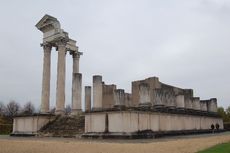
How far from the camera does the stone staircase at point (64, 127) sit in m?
28.1

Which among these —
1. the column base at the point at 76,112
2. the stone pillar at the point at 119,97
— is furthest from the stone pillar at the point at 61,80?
the stone pillar at the point at 119,97


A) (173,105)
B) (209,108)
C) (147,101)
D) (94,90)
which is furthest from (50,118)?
(209,108)

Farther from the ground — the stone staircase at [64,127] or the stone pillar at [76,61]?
the stone pillar at [76,61]

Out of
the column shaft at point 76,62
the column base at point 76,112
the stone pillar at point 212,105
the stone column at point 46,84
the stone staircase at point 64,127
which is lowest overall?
the stone staircase at point 64,127

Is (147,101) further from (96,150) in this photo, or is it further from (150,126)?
(96,150)

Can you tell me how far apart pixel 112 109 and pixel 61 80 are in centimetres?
1166

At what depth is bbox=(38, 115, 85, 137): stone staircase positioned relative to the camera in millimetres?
28147

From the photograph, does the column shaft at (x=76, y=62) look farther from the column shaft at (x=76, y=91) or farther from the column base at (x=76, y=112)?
the column base at (x=76, y=112)

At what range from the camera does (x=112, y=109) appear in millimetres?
24703

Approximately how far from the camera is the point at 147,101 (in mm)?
29000

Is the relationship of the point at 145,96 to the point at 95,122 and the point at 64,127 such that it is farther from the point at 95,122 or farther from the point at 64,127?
the point at 64,127

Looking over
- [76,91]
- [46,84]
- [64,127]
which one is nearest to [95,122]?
[64,127]

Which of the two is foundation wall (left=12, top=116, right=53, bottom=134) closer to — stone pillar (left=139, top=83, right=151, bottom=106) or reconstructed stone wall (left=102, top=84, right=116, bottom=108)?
reconstructed stone wall (left=102, top=84, right=116, bottom=108)

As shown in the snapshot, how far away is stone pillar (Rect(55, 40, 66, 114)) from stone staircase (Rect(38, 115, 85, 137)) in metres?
1.38
